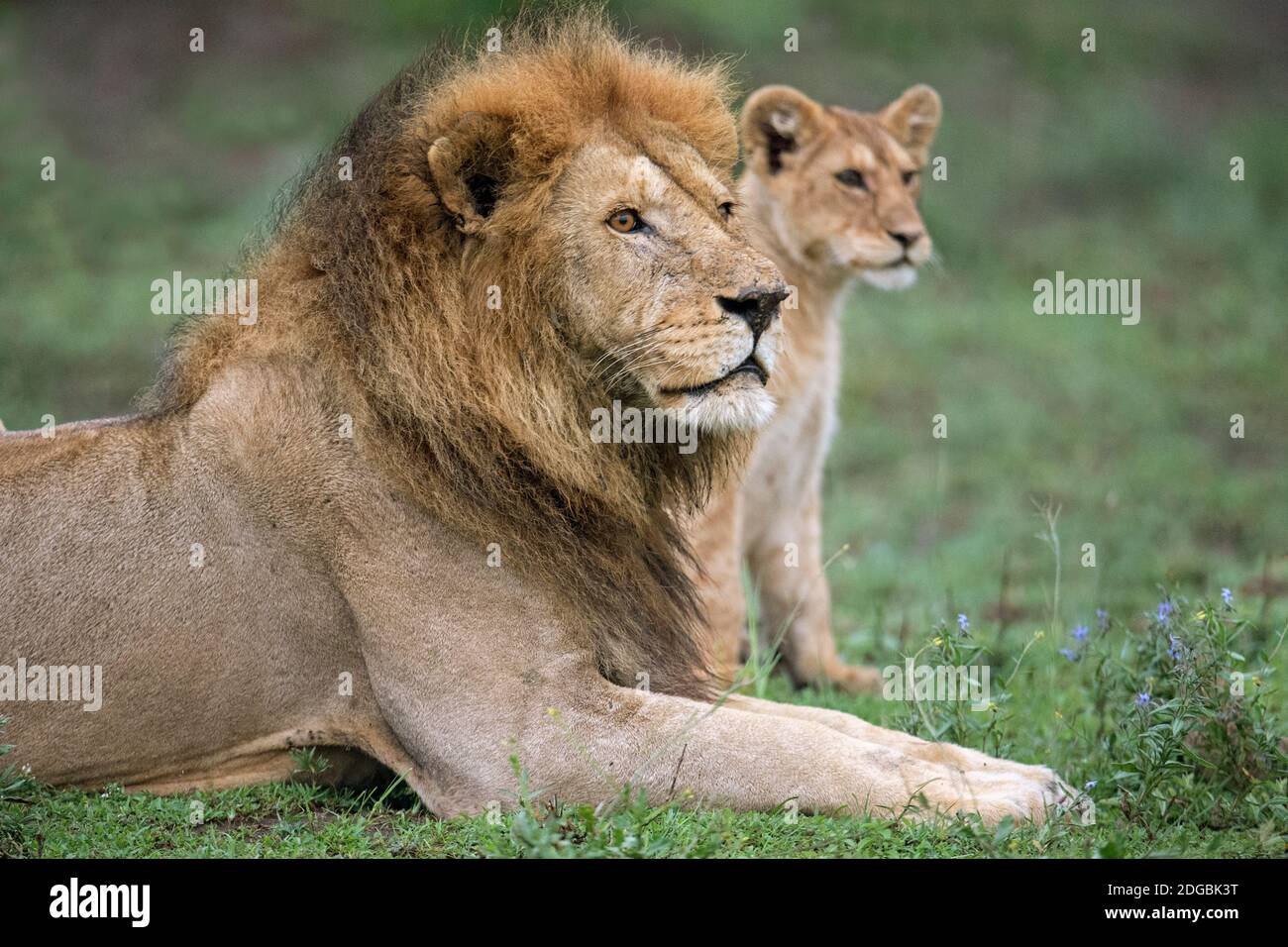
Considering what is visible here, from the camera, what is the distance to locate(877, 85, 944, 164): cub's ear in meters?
7.95

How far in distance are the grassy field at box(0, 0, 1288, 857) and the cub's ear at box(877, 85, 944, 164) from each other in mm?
2032

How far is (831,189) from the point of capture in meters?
7.43

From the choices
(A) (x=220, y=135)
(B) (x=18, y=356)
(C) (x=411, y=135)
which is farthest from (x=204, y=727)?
(A) (x=220, y=135)

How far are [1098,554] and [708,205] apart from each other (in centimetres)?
442

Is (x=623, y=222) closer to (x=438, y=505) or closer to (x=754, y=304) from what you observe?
(x=754, y=304)

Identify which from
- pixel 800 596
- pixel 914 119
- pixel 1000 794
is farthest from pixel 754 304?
pixel 914 119

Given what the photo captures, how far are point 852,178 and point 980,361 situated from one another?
4997 millimetres

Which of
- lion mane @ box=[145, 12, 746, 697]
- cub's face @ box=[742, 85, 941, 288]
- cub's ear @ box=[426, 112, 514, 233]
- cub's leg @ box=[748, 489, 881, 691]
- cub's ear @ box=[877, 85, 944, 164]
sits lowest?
cub's leg @ box=[748, 489, 881, 691]

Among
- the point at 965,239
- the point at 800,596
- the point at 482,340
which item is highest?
the point at 965,239

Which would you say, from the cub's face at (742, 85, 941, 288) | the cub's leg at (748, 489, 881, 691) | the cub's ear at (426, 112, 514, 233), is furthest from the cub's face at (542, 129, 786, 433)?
the cub's face at (742, 85, 941, 288)

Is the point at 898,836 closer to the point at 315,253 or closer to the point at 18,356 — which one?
the point at 315,253

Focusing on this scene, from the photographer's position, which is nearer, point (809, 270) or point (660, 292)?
point (660, 292)

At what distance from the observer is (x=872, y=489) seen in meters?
9.98

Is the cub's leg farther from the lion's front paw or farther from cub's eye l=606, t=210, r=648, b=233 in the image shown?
cub's eye l=606, t=210, r=648, b=233
